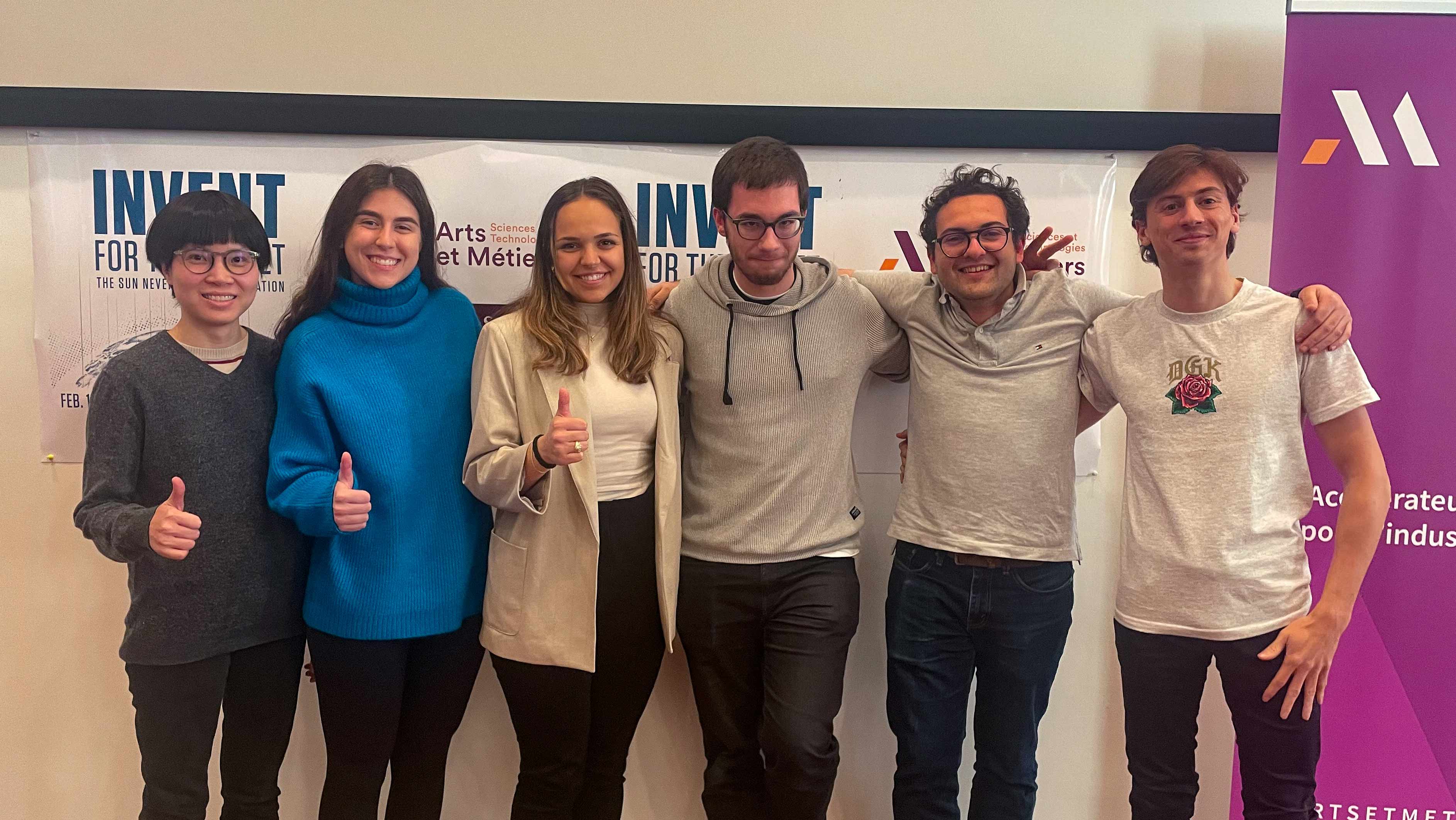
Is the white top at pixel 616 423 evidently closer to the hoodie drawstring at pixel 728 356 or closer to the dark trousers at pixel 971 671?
the hoodie drawstring at pixel 728 356

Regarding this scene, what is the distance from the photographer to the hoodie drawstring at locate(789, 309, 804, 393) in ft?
5.83

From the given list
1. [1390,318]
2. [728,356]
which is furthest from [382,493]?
[1390,318]

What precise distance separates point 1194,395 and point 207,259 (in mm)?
2084

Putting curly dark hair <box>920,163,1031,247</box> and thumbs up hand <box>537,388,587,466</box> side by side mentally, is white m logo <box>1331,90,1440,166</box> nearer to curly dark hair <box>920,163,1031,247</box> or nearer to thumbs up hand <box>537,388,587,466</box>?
curly dark hair <box>920,163,1031,247</box>

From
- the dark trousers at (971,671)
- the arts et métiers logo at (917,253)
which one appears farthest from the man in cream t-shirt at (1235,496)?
the arts et métiers logo at (917,253)

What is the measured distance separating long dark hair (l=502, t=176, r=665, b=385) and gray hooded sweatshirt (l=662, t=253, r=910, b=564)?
5.8 inches

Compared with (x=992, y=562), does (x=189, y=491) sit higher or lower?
higher

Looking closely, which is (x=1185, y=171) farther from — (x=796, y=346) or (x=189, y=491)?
(x=189, y=491)

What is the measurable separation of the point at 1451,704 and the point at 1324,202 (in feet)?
4.32

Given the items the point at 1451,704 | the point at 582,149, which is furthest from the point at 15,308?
the point at 1451,704

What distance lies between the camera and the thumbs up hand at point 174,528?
1516 mm

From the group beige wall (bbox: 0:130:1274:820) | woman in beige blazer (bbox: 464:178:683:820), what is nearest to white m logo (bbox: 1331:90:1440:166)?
beige wall (bbox: 0:130:1274:820)

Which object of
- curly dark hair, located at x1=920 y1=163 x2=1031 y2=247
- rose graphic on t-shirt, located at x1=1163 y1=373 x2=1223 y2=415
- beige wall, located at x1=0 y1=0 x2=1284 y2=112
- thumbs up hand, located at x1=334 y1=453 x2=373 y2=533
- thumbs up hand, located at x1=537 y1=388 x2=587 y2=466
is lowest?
thumbs up hand, located at x1=334 y1=453 x2=373 y2=533

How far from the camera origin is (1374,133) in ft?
6.47
